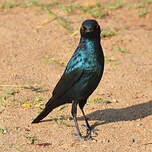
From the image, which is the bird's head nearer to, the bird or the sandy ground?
the bird

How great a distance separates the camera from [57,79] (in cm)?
841

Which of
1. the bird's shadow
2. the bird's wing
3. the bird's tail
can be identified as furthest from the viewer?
the bird's shadow

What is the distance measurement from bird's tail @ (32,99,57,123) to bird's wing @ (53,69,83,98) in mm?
99

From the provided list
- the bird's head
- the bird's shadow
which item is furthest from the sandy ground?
the bird's head

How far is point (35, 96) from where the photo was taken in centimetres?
767

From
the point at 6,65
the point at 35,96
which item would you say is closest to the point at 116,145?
the point at 35,96

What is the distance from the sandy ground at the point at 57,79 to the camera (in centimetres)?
651

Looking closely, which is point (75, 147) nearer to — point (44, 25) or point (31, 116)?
point (31, 116)

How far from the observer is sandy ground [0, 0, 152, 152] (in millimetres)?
6508

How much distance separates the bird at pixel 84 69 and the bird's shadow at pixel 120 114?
499mm

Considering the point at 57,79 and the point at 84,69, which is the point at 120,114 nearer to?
the point at 84,69

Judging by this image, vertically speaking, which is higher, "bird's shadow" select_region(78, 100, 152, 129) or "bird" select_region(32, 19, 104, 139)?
"bird" select_region(32, 19, 104, 139)

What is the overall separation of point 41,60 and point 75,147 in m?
2.84

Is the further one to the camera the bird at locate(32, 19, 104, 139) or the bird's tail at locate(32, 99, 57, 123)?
the bird's tail at locate(32, 99, 57, 123)
